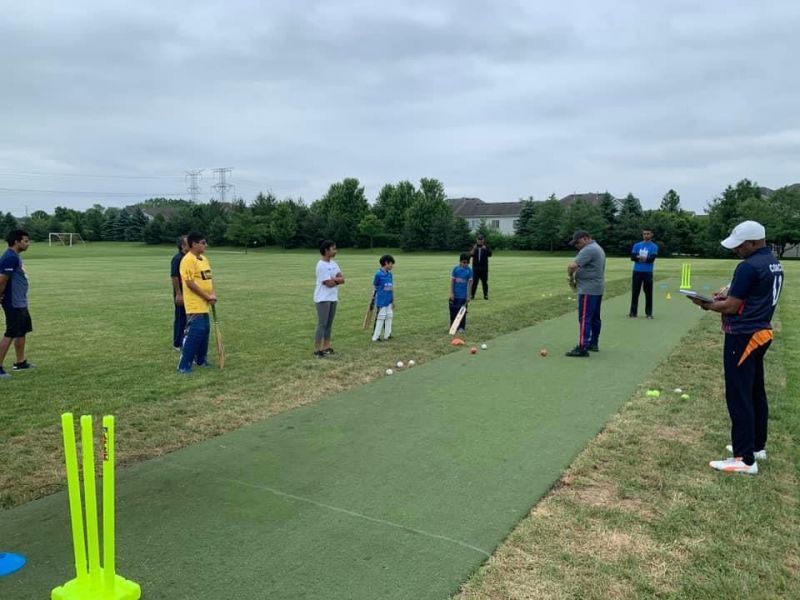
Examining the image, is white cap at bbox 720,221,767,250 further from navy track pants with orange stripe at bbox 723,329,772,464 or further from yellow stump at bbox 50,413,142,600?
yellow stump at bbox 50,413,142,600

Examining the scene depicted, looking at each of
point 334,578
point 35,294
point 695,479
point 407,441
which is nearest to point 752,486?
point 695,479

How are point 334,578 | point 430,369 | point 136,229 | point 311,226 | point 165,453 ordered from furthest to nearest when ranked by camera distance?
point 136,229 < point 311,226 < point 430,369 < point 165,453 < point 334,578

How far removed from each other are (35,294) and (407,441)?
1962 centimetres

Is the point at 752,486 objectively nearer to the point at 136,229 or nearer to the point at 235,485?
the point at 235,485

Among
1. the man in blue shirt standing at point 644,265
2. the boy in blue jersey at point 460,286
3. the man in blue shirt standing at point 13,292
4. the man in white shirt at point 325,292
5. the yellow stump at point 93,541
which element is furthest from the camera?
the man in blue shirt standing at point 644,265

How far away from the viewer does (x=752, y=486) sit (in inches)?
181

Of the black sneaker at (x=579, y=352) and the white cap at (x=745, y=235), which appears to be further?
the black sneaker at (x=579, y=352)

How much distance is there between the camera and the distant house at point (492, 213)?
4045 inches

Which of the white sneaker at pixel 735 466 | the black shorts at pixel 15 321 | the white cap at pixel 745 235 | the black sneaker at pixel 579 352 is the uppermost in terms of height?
the white cap at pixel 745 235

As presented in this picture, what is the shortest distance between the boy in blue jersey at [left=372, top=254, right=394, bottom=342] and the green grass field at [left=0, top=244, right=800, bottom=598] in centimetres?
40

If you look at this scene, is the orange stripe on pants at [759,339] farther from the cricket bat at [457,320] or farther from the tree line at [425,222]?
the tree line at [425,222]

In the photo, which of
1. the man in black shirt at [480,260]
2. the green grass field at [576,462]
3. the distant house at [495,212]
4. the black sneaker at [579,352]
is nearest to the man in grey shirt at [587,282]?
the black sneaker at [579,352]

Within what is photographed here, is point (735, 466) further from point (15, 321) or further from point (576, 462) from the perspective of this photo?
point (15, 321)

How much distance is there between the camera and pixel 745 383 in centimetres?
484
